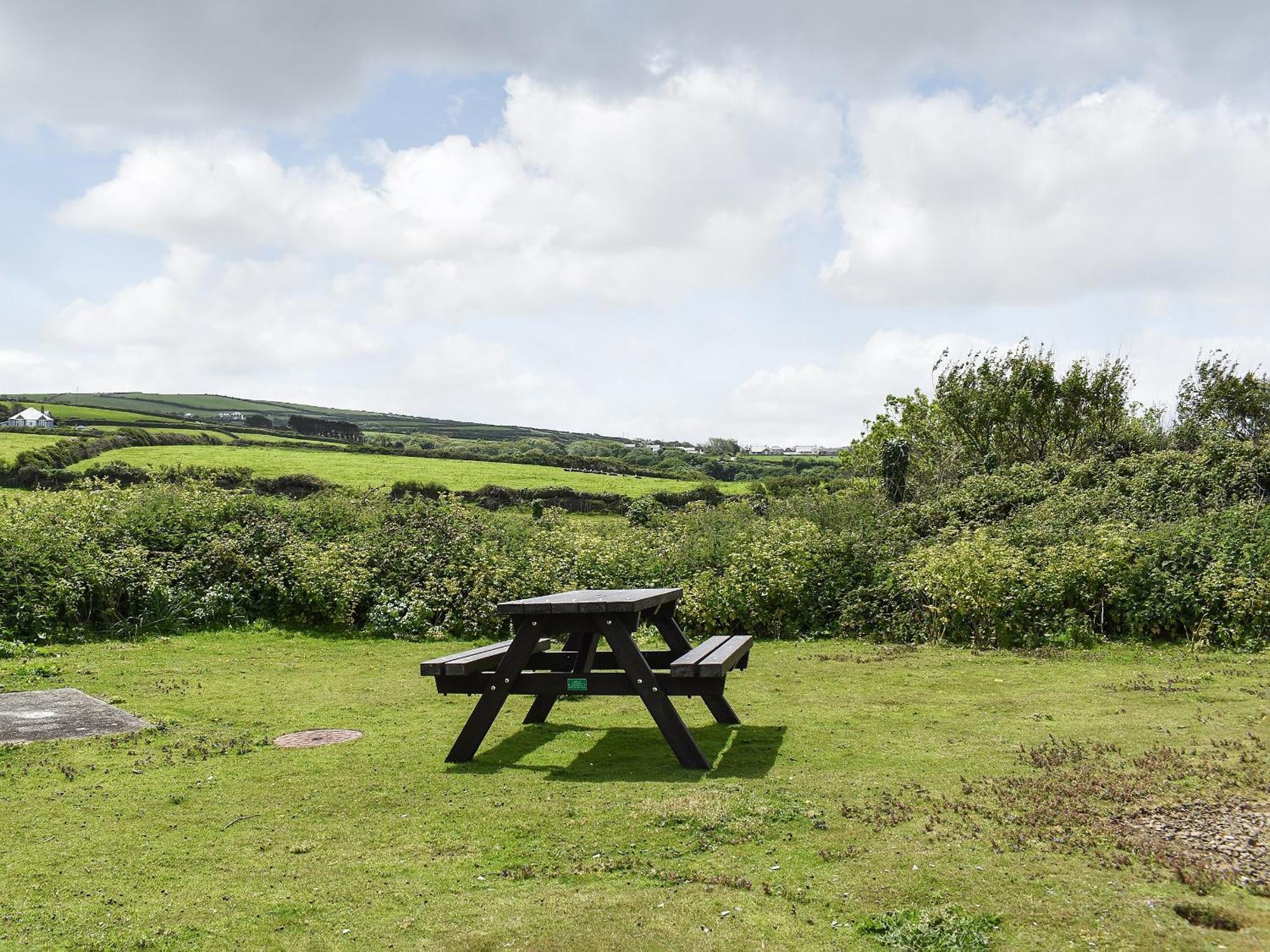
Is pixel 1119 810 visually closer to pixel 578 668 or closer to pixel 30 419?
pixel 578 668

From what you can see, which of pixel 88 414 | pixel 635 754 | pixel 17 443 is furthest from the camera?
pixel 88 414

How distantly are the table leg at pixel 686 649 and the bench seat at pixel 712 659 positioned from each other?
9.5 inches

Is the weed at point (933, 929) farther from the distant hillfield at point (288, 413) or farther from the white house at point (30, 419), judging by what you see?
the distant hillfield at point (288, 413)

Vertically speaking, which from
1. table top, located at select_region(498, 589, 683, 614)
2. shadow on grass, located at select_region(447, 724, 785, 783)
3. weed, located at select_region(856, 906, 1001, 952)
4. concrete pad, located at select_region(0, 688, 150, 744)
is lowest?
concrete pad, located at select_region(0, 688, 150, 744)

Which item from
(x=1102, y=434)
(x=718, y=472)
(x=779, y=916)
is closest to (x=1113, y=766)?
(x=779, y=916)

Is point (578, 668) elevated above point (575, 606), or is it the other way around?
point (575, 606)

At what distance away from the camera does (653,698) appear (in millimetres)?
7062

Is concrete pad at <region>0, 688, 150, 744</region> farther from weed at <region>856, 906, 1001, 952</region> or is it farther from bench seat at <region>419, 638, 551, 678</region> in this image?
weed at <region>856, 906, 1001, 952</region>

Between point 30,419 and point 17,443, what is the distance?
2993cm

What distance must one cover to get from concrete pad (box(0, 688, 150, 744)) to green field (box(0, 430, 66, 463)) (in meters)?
33.4

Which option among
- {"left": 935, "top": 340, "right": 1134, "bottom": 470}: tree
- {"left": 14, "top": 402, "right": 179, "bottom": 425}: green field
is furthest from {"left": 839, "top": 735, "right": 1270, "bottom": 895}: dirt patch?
{"left": 14, "top": 402, "right": 179, "bottom": 425}: green field

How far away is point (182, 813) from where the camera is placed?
6.09 meters

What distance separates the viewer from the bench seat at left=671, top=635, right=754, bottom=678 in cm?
690

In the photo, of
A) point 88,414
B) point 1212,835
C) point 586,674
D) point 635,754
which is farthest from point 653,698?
point 88,414
